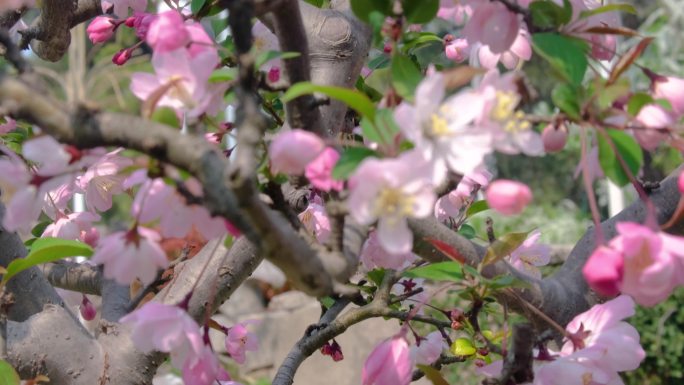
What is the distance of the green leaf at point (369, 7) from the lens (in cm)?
78

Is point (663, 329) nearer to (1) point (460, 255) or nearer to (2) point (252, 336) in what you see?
(2) point (252, 336)

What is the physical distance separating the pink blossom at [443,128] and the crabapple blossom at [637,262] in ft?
0.40

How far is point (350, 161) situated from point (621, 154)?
0.23m

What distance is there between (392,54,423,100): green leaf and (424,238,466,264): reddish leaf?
6.6 inches

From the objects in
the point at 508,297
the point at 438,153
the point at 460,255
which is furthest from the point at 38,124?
the point at 508,297

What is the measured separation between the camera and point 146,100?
0.71m

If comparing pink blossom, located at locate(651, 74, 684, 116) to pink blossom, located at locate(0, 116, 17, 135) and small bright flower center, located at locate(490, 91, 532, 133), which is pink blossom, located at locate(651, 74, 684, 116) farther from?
pink blossom, located at locate(0, 116, 17, 135)

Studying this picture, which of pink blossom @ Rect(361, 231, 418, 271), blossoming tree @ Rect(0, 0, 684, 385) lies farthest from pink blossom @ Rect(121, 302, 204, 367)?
pink blossom @ Rect(361, 231, 418, 271)

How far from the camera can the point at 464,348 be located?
1319 mm

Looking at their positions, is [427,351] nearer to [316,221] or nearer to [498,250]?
[316,221]

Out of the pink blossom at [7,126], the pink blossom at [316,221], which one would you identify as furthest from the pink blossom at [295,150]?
the pink blossom at [7,126]

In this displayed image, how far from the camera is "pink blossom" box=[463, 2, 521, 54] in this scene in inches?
31.0

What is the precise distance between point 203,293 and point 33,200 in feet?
1.62

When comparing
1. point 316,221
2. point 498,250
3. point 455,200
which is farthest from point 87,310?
point 498,250
